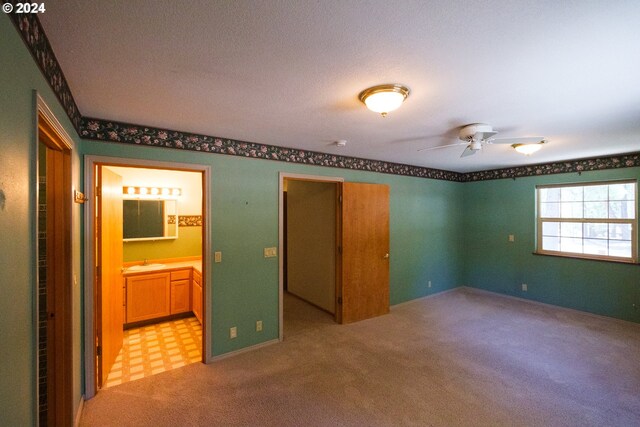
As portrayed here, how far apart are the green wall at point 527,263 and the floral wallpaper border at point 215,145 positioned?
0.47ft

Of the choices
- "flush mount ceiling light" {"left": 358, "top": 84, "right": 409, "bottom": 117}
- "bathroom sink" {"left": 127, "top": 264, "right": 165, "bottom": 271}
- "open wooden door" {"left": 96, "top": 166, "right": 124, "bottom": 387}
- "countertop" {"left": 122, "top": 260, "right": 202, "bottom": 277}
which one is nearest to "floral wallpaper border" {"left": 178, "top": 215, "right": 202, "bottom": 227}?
"countertop" {"left": 122, "top": 260, "right": 202, "bottom": 277}

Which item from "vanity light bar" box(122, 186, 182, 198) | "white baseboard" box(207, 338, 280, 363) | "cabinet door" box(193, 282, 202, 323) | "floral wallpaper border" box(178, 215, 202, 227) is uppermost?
"vanity light bar" box(122, 186, 182, 198)

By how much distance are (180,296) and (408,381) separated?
3225 millimetres

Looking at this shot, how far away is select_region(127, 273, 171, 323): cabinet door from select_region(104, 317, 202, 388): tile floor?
19cm

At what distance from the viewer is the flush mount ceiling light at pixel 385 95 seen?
5.66 feet

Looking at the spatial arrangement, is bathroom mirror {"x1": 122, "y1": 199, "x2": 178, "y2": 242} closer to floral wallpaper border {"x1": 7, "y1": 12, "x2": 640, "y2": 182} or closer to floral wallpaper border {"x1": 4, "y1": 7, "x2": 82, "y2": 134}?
floral wallpaper border {"x1": 7, "y1": 12, "x2": 640, "y2": 182}

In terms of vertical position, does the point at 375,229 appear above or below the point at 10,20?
below

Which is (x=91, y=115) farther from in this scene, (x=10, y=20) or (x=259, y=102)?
(x=10, y=20)

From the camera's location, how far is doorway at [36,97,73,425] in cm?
179

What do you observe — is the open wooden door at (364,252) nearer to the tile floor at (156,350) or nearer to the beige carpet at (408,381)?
the beige carpet at (408,381)

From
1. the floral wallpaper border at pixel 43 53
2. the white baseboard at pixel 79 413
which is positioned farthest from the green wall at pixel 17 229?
the white baseboard at pixel 79 413

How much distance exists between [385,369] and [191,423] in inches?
68.8

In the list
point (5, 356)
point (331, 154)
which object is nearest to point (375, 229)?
point (331, 154)

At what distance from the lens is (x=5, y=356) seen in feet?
2.87
